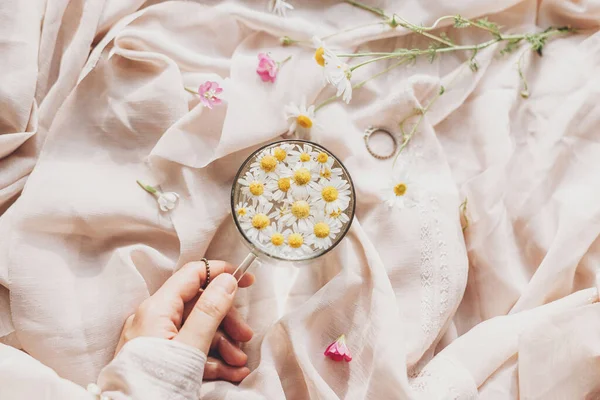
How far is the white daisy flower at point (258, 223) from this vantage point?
842 millimetres

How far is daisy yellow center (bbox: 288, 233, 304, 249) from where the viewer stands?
2.74 ft

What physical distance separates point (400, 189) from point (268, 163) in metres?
0.24

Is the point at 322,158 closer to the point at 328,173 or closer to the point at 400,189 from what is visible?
the point at 328,173

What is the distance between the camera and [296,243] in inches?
33.0

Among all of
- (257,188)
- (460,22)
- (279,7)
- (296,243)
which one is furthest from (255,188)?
(460,22)

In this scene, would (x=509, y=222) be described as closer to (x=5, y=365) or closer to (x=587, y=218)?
(x=587, y=218)

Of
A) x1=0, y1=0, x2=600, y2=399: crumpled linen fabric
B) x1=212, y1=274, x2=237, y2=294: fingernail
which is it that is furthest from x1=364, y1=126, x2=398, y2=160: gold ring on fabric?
x1=212, y1=274, x2=237, y2=294: fingernail

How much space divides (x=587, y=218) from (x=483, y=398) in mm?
345

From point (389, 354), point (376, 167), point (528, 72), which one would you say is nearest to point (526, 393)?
point (389, 354)

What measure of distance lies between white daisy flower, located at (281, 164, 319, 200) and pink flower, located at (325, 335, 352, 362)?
10.1 inches

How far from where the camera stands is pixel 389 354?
91cm

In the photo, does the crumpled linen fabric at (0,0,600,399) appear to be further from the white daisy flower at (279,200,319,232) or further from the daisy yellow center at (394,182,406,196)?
the white daisy flower at (279,200,319,232)

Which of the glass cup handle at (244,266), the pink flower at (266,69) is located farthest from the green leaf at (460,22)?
the glass cup handle at (244,266)

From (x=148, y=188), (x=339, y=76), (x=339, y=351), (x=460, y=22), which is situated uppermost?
(x=460, y=22)
